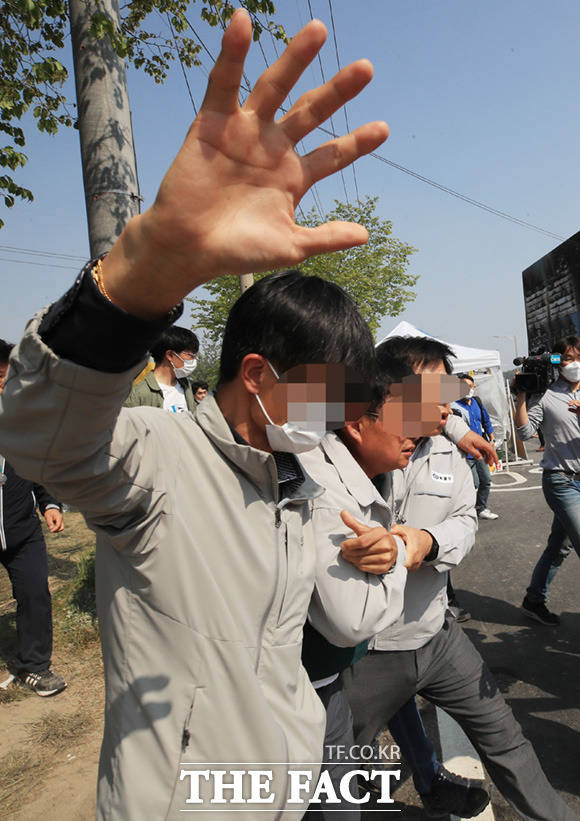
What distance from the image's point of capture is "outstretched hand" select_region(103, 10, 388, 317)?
81cm

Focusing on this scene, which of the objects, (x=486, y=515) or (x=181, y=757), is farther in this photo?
(x=486, y=515)

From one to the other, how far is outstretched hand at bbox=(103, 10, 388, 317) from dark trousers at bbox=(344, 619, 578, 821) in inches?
68.6

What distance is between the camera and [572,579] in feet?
16.4

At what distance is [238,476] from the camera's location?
1232 mm

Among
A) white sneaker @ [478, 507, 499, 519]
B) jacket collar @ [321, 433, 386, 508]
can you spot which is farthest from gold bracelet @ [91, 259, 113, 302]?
white sneaker @ [478, 507, 499, 519]

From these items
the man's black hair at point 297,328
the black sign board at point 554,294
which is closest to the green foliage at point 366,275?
the black sign board at point 554,294

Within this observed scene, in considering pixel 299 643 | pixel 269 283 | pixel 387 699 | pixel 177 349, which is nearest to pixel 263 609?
pixel 299 643

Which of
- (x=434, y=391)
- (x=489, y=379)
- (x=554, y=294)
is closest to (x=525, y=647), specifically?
(x=434, y=391)

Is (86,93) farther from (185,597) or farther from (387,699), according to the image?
(387,699)

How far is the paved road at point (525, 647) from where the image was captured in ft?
8.78

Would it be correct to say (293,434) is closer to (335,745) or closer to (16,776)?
(335,745)

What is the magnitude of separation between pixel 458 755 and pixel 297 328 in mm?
2628

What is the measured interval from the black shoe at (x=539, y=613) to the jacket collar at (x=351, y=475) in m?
3.20

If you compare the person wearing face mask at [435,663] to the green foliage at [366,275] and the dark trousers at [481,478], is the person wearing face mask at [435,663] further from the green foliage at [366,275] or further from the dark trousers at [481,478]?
the green foliage at [366,275]
